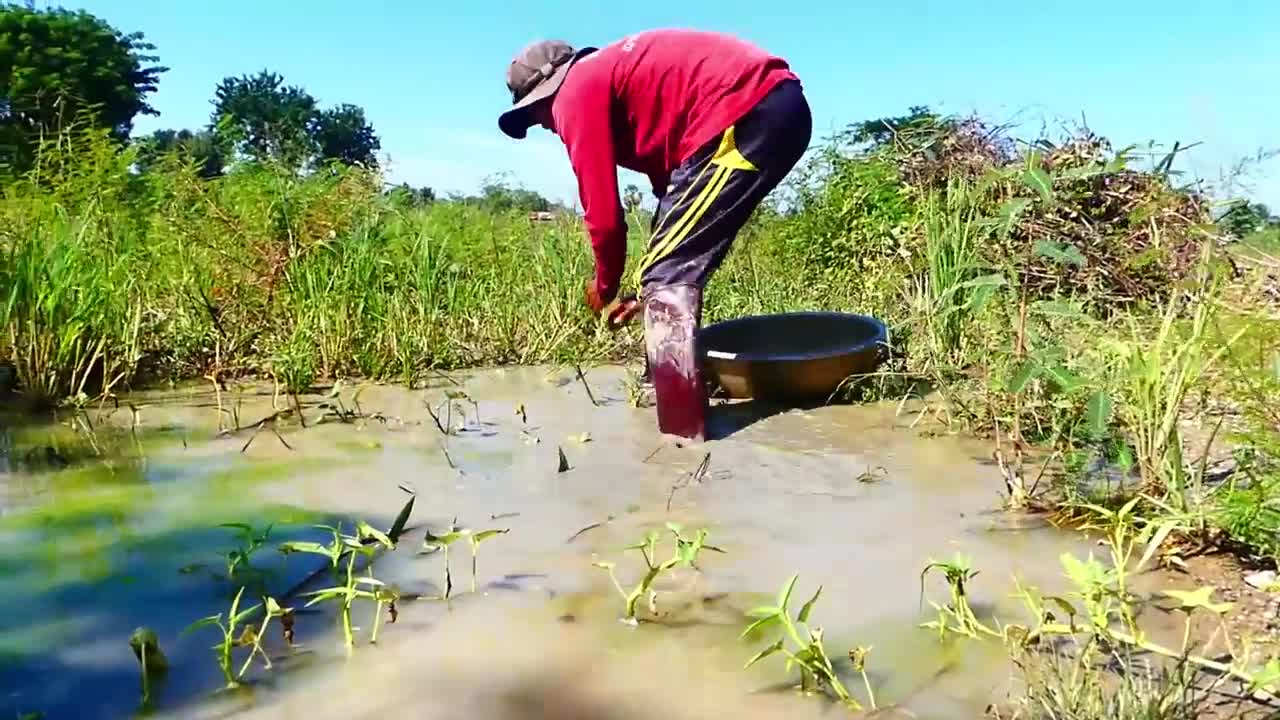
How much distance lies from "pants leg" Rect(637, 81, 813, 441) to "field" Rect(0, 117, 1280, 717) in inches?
27.3

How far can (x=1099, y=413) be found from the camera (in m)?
2.08

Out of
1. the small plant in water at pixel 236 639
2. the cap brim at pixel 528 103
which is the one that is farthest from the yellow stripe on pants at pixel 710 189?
the small plant in water at pixel 236 639

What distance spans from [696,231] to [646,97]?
470mm

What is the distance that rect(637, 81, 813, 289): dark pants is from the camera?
3.10 m

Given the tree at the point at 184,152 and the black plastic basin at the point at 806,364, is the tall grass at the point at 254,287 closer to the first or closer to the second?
the tree at the point at 184,152

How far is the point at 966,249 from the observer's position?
325cm

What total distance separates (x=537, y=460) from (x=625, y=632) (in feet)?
4.19

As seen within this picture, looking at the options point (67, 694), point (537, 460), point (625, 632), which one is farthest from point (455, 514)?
point (67, 694)

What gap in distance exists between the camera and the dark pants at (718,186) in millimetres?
3096

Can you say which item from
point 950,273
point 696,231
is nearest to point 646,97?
point 696,231

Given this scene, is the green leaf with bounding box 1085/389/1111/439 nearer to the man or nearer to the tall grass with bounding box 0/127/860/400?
the man

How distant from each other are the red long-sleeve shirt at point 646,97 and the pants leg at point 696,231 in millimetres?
69

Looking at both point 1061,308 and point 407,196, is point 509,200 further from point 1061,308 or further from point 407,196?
point 1061,308

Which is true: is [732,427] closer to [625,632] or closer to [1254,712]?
[625,632]
